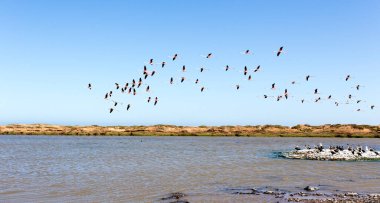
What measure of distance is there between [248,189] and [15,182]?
726 inches

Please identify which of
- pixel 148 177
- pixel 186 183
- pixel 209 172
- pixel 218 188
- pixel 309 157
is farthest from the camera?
pixel 309 157

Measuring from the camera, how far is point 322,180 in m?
34.8

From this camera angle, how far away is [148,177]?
37219mm

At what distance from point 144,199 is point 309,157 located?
36.1 meters

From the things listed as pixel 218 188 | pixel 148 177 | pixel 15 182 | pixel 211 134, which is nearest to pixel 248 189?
pixel 218 188

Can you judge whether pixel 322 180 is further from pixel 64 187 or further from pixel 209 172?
pixel 64 187

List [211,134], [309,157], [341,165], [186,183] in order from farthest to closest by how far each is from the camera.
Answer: [211,134] < [309,157] < [341,165] < [186,183]

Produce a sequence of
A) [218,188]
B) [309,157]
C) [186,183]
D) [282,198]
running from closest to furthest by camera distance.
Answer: [282,198] < [218,188] < [186,183] < [309,157]

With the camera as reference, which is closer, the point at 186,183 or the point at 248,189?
the point at 248,189

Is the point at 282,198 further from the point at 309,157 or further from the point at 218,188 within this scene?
the point at 309,157

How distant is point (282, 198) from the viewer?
83.6ft

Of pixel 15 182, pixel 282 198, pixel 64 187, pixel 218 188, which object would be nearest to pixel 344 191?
pixel 282 198

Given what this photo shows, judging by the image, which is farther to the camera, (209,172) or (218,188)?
(209,172)

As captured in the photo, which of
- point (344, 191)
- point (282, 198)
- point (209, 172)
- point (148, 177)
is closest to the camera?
point (282, 198)
